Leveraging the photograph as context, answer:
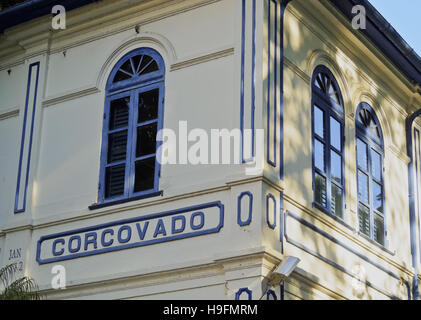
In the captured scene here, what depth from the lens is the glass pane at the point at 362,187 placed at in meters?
13.7

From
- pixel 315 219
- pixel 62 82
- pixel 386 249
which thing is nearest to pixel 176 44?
pixel 62 82

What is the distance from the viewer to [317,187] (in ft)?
41.5

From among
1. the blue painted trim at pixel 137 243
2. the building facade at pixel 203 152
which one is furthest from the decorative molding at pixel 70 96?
the blue painted trim at pixel 137 243

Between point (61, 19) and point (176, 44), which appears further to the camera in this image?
point (61, 19)

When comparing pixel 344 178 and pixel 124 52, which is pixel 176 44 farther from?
pixel 344 178

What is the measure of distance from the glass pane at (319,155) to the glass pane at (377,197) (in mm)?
1538

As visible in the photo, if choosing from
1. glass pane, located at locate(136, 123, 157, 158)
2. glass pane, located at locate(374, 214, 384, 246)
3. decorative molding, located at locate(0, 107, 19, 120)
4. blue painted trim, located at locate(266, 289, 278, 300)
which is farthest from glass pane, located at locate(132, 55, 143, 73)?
glass pane, located at locate(374, 214, 384, 246)

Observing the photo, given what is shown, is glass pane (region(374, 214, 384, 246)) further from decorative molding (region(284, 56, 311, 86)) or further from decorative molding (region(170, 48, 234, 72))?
decorative molding (region(170, 48, 234, 72))
